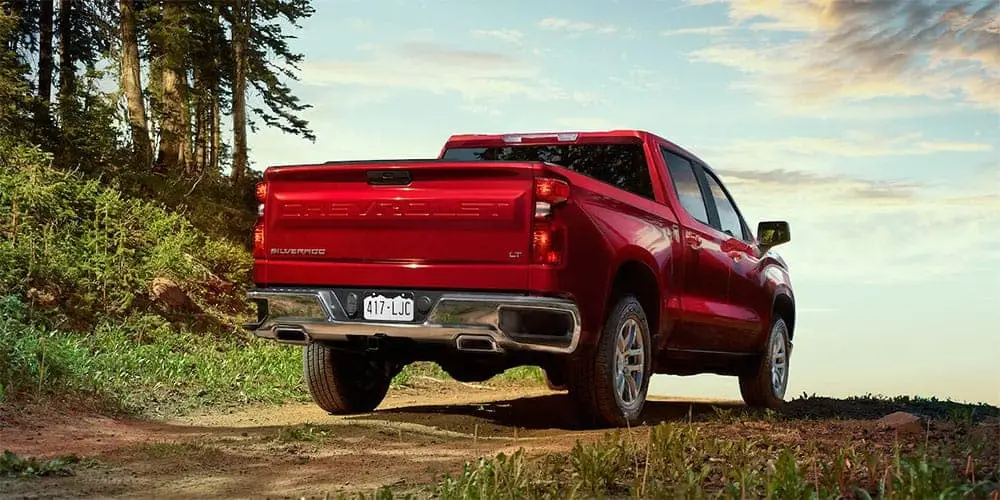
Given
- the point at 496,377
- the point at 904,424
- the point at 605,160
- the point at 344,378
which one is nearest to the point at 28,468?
the point at 344,378

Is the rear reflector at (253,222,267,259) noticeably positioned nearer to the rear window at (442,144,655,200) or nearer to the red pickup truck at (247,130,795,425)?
the red pickup truck at (247,130,795,425)

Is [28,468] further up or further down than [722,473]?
further down

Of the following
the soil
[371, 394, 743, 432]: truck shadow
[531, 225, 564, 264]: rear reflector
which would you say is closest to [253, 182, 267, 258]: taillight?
the soil

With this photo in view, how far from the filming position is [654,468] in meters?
5.04

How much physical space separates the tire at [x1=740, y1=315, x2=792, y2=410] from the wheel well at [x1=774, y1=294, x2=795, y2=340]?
0.12 m

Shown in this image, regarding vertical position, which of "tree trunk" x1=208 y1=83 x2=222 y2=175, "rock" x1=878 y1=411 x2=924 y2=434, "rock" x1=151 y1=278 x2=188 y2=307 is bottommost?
"rock" x1=878 y1=411 x2=924 y2=434

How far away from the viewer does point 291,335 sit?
736cm

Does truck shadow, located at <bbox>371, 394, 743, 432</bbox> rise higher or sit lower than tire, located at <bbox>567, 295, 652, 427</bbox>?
lower

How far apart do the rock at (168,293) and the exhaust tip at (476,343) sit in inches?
378

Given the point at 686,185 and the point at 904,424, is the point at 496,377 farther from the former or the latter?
the point at 904,424

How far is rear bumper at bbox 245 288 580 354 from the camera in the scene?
6.67 metres

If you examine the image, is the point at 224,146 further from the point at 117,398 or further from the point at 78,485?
the point at 78,485

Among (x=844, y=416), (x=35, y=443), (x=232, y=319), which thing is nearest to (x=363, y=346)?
(x=35, y=443)

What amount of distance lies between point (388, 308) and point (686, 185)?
322 cm
